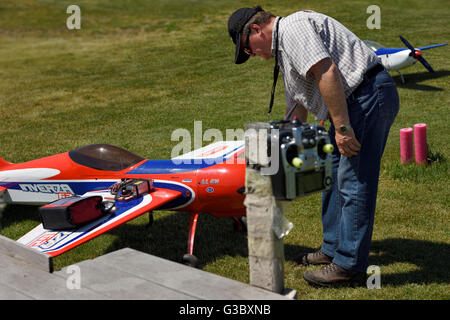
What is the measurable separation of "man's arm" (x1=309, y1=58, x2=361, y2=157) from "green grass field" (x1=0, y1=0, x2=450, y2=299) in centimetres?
143

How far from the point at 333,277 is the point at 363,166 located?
97 cm

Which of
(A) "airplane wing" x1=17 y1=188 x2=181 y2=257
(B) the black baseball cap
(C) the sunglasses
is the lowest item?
(A) "airplane wing" x1=17 y1=188 x2=181 y2=257

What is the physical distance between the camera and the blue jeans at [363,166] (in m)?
3.63

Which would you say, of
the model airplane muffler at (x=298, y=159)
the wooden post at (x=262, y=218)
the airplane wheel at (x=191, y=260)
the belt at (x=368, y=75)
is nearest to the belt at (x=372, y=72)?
the belt at (x=368, y=75)

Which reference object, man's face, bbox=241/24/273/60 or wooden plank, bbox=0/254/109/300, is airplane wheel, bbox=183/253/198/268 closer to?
wooden plank, bbox=0/254/109/300

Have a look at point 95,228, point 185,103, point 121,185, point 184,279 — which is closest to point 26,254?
point 95,228

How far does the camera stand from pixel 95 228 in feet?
15.0

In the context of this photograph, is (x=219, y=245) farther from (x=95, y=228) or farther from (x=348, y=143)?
(x=348, y=143)

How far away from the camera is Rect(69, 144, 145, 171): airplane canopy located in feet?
17.7

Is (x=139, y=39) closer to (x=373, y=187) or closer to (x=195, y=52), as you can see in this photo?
(x=195, y=52)

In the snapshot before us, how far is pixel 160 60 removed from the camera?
67.0 feet

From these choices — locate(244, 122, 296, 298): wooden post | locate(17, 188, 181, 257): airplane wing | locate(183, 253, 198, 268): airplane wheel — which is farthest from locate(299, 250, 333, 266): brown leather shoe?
locate(244, 122, 296, 298): wooden post

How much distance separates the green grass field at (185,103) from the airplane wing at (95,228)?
0.57 metres
